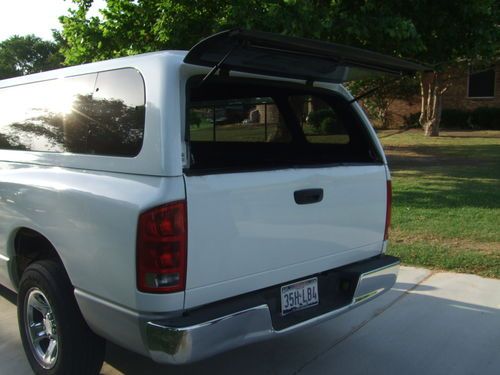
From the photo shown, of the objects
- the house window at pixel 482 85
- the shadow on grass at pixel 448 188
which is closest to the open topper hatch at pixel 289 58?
the shadow on grass at pixel 448 188

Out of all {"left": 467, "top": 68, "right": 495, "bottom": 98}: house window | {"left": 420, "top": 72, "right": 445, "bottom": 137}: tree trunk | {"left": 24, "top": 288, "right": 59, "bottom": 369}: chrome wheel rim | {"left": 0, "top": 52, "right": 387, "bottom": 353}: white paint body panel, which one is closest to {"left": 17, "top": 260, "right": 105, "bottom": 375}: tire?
{"left": 24, "top": 288, "right": 59, "bottom": 369}: chrome wheel rim

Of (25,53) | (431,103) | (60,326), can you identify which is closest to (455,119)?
(431,103)

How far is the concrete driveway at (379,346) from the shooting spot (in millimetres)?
3611

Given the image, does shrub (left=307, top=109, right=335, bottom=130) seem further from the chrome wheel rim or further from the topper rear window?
the chrome wheel rim

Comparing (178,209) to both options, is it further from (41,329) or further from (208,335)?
(41,329)

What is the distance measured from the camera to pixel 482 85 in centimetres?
2652

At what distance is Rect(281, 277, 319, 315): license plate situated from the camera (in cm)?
315

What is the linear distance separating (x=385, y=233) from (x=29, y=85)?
8.80ft

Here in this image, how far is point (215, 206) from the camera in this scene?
9.01 feet

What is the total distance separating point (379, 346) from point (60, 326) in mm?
2205

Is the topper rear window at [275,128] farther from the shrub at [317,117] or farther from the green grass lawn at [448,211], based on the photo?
the green grass lawn at [448,211]

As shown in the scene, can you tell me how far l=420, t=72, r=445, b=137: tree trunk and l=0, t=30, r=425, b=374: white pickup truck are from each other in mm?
17949

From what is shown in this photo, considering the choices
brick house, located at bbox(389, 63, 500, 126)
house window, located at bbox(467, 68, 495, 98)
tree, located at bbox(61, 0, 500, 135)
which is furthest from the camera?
house window, located at bbox(467, 68, 495, 98)

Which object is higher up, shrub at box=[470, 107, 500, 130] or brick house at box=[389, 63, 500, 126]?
brick house at box=[389, 63, 500, 126]
